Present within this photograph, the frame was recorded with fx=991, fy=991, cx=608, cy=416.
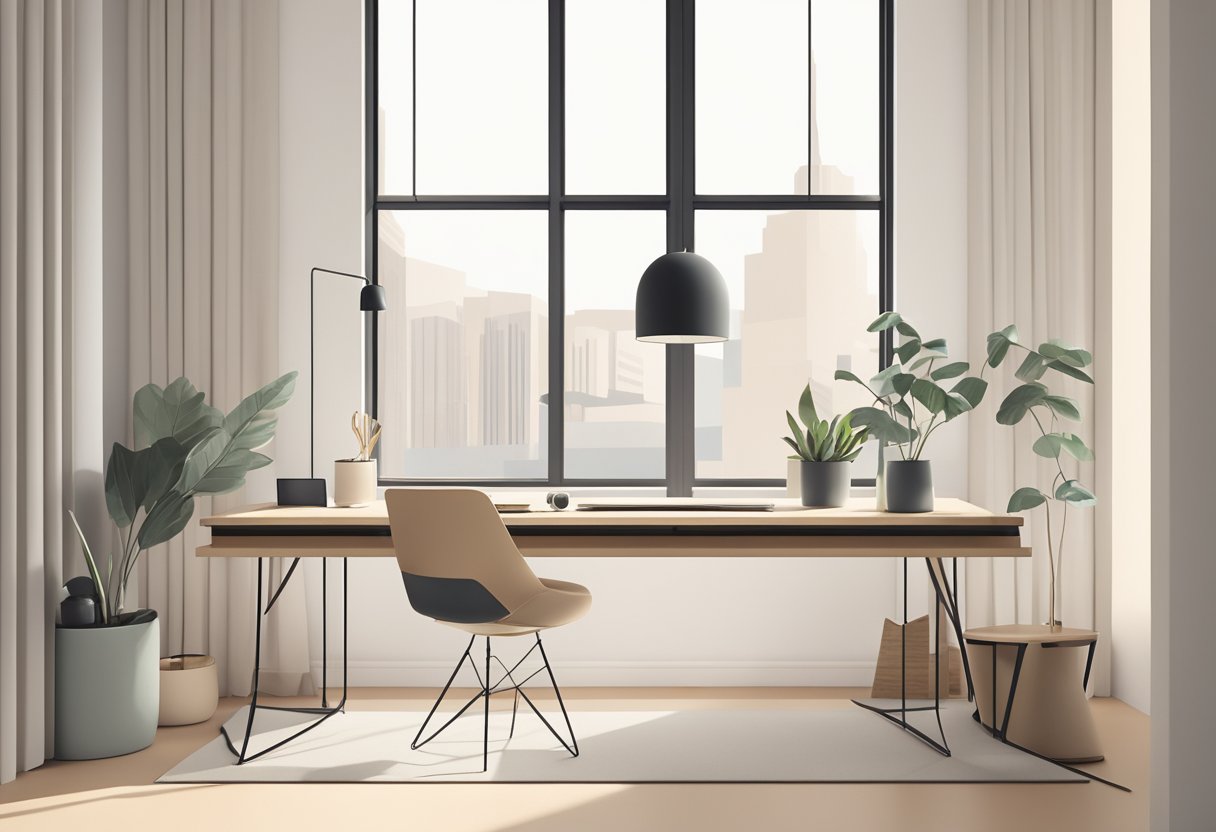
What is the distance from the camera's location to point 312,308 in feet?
13.0

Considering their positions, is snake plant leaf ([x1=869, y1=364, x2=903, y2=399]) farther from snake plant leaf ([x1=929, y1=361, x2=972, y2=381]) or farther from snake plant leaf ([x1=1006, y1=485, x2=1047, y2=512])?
snake plant leaf ([x1=1006, y1=485, x2=1047, y2=512])

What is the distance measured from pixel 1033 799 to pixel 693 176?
2.76 meters

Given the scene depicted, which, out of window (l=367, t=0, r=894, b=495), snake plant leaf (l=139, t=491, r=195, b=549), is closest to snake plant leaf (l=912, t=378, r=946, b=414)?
window (l=367, t=0, r=894, b=495)

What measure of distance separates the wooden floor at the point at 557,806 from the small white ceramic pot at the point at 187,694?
0.48m

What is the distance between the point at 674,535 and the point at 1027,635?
4.01ft

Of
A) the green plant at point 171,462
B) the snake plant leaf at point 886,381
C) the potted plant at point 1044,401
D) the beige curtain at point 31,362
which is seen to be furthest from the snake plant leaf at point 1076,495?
the beige curtain at point 31,362

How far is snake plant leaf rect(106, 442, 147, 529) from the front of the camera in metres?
3.43

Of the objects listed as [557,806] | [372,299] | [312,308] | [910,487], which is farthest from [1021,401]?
[312,308]

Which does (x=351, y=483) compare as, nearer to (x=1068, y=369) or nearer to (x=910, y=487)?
(x=910, y=487)

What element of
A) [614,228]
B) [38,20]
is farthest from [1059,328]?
[38,20]

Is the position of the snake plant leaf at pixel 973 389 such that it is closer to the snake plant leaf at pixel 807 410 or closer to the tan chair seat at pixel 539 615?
the snake plant leaf at pixel 807 410

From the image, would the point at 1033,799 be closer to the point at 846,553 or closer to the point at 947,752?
the point at 947,752

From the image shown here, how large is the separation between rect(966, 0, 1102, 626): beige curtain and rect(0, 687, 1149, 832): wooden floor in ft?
3.27

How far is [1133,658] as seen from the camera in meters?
3.83
